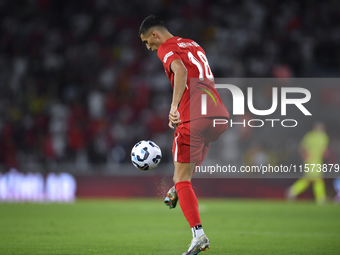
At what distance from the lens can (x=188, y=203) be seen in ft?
12.6

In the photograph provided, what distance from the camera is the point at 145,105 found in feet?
44.0

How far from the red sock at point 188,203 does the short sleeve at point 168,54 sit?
40.0 inches

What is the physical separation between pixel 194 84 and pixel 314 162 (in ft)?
27.4

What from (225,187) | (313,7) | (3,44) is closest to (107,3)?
(3,44)

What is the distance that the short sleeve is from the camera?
379cm

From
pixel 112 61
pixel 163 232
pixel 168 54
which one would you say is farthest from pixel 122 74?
pixel 168 54

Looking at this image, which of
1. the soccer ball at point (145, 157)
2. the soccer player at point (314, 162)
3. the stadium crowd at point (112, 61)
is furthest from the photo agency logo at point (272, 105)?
the soccer ball at point (145, 157)

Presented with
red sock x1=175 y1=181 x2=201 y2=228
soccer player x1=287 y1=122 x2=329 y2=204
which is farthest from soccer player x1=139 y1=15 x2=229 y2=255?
soccer player x1=287 y1=122 x2=329 y2=204

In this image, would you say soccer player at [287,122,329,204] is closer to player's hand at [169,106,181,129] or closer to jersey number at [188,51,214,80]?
jersey number at [188,51,214,80]

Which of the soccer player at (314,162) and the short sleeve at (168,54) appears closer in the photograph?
the short sleeve at (168,54)

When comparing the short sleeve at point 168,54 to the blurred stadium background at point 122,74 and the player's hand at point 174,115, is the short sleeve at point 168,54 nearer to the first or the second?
the player's hand at point 174,115

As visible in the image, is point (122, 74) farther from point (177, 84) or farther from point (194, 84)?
point (177, 84)

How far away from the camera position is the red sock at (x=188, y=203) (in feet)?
12.4

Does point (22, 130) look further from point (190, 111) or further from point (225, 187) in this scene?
point (190, 111)
